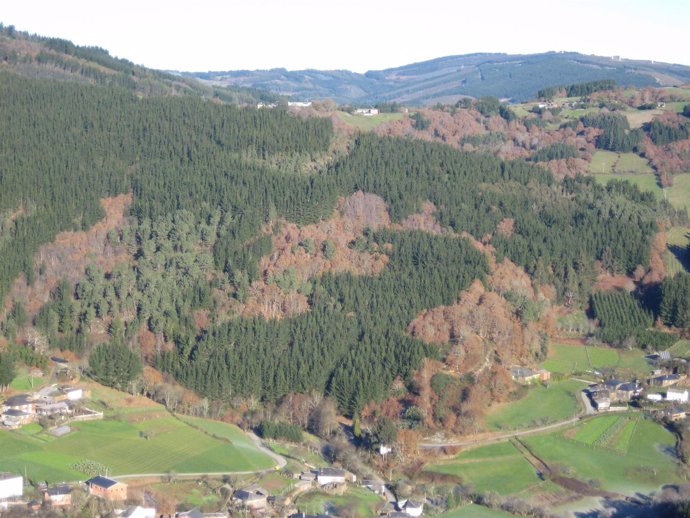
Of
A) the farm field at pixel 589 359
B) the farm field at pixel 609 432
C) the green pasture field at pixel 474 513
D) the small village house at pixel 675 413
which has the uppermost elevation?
the farm field at pixel 589 359

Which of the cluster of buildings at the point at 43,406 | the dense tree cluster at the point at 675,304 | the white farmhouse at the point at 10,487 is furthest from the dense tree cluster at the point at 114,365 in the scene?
the dense tree cluster at the point at 675,304

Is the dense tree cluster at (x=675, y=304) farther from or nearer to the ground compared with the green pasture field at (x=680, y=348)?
farther from the ground

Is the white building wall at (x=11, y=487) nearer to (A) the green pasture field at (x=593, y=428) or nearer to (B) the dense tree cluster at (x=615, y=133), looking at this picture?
(A) the green pasture field at (x=593, y=428)

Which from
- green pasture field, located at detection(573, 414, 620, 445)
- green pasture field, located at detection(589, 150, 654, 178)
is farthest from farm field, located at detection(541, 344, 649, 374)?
green pasture field, located at detection(589, 150, 654, 178)

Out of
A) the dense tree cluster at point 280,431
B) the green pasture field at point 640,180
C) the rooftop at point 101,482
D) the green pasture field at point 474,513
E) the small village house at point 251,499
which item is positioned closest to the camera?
the rooftop at point 101,482

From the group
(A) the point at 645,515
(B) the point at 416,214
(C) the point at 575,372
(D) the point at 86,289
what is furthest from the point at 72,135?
(A) the point at 645,515

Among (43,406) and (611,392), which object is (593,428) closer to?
(611,392)

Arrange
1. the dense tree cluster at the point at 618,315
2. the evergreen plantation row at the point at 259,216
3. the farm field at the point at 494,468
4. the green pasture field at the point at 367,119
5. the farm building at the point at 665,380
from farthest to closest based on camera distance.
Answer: the green pasture field at the point at 367,119, the dense tree cluster at the point at 618,315, the evergreen plantation row at the point at 259,216, the farm building at the point at 665,380, the farm field at the point at 494,468

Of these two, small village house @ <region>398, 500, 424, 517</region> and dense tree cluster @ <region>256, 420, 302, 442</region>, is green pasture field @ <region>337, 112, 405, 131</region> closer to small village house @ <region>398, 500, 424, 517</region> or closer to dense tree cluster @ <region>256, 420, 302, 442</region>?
dense tree cluster @ <region>256, 420, 302, 442</region>
